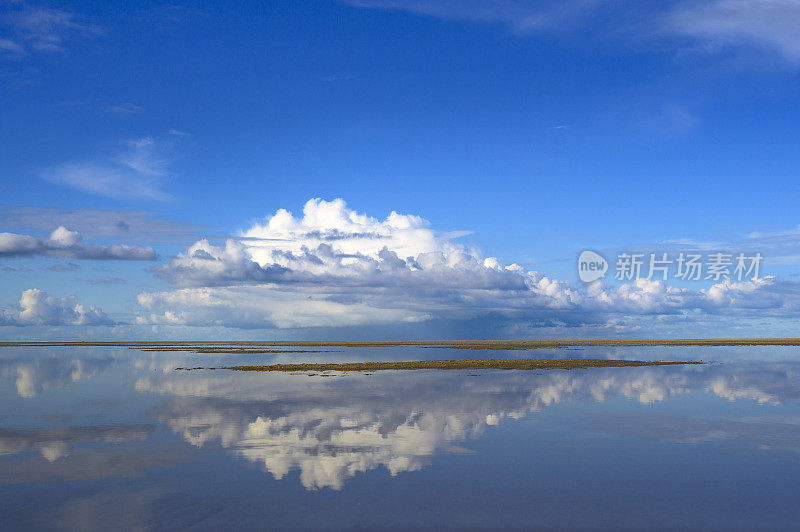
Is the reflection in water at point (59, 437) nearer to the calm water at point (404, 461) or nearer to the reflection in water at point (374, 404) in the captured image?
the calm water at point (404, 461)

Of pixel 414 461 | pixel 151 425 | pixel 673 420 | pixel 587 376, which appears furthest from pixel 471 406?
pixel 587 376

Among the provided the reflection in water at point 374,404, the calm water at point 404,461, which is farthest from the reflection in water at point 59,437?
the reflection in water at point 374,404

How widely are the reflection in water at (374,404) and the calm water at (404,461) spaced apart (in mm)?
172

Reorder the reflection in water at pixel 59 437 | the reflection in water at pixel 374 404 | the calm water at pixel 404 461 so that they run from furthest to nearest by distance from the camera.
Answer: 1. the reflection in water at pixel 59 437
2. the reflection in water at pixel 374 404
3. the calm water at pixel 404 461

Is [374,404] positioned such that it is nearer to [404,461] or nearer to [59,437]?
[404,461]

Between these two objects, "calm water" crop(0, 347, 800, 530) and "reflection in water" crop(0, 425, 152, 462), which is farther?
"reflection in water" crop(0, 425, 152, 462)

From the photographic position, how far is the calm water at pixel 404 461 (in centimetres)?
1359

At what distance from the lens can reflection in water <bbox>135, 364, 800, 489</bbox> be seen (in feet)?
65.4

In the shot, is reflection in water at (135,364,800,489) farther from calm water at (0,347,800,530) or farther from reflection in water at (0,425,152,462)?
reflection in water at (0,425,152,462)

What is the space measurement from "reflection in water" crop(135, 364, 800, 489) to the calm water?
6.8 inches

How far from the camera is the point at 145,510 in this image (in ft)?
45.5

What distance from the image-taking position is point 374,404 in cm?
3309

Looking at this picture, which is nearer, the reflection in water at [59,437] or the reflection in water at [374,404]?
the reflection in water at [374,404]

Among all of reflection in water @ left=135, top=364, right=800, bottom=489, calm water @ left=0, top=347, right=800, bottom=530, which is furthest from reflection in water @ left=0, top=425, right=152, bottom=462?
reflection in water @ left=135, top=364, right=800, bottom=489
